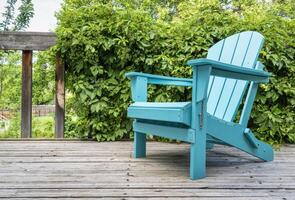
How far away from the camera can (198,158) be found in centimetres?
185

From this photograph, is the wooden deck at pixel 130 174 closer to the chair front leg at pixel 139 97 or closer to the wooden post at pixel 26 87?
the chair front leg at pixel 139 97

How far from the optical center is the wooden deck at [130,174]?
1.51m

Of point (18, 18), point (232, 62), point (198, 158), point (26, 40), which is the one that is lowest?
point (198, 158)

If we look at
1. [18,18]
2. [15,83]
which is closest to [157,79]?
[15,83]

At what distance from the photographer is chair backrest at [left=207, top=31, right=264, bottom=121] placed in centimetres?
236

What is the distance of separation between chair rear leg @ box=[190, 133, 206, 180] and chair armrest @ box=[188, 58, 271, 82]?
1.18 ft

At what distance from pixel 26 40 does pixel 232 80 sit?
1864 mm

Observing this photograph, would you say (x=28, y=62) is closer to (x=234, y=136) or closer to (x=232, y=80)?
(x=232, y=80)

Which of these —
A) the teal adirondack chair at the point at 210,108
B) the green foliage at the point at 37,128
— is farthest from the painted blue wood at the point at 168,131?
the green foliage at the point at 37,128

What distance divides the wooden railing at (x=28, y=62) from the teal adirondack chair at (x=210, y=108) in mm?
1032

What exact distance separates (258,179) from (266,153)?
0.56 metres

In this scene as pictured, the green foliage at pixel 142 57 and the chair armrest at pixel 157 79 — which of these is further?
the green foliage at pixel 142 57

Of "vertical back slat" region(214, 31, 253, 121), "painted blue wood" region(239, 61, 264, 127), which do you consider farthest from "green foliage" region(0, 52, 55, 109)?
"painted blue wood" region(239, 61, 264, 127)

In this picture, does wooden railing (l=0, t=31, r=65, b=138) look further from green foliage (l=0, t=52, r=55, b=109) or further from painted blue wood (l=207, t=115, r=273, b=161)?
painted blue wood (l=207, t=115, r=273, b=161)
